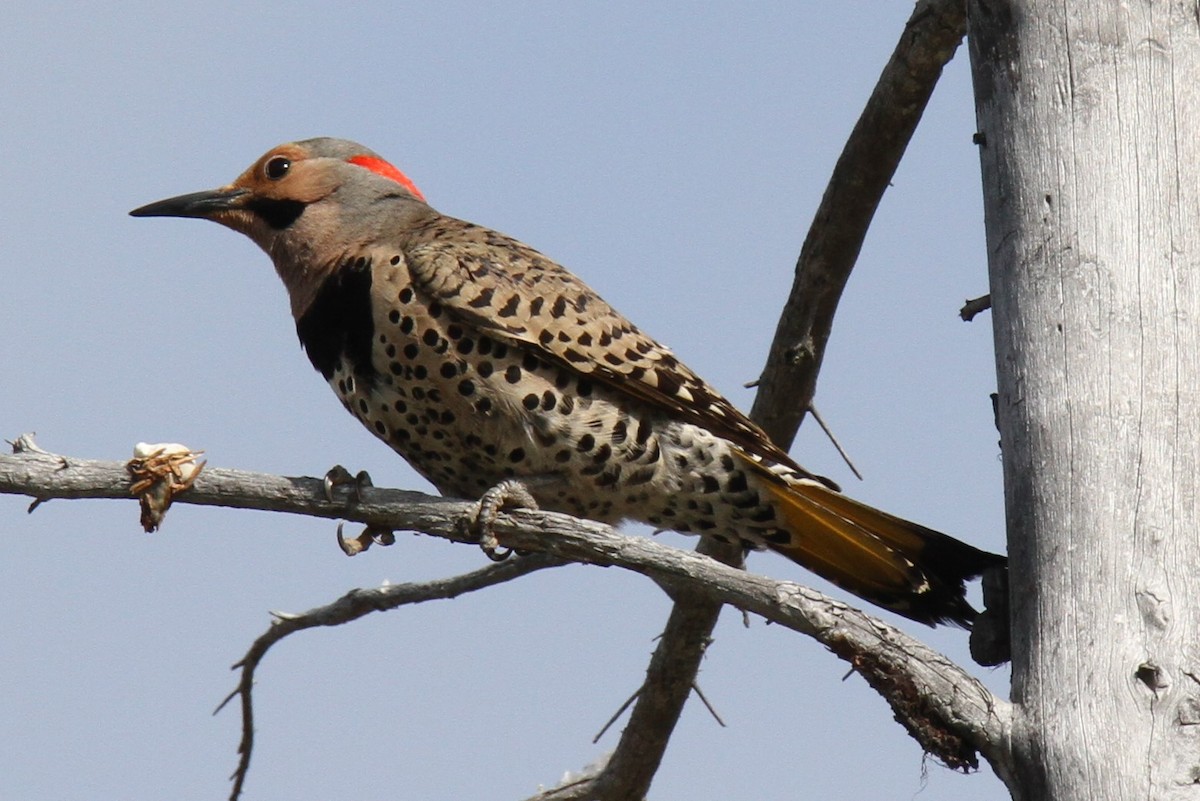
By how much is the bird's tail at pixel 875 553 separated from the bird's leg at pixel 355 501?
4.16 feet

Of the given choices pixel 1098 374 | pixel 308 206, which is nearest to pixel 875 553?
pixel 1098 374

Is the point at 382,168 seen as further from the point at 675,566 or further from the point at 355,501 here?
the point at 675,566

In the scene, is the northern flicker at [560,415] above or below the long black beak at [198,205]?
below

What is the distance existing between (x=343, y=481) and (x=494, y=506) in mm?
478

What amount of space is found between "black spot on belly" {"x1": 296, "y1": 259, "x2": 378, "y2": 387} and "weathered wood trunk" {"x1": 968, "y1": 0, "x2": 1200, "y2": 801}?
2195mm

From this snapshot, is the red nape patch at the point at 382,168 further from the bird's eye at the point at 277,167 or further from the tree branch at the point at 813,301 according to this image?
the tree branch at the point at 813,301

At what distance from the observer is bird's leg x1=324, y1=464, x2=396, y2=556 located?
4121 mm

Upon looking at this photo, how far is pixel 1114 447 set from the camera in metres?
3.49

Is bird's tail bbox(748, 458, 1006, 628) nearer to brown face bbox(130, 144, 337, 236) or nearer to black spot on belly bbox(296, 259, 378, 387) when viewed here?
black spot on belly bbox(296, 259, 378, 387)

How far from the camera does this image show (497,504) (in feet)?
15.4

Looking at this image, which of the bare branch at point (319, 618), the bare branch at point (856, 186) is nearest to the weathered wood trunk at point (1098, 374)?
the bare branch at point (856, 186)

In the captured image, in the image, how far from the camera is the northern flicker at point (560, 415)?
16.4ft

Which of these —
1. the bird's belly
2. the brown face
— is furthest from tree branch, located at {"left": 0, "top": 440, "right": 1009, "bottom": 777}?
the brown face

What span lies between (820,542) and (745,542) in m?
0.31
